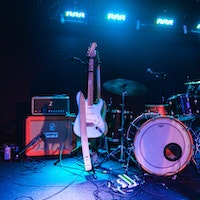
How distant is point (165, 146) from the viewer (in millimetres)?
3699

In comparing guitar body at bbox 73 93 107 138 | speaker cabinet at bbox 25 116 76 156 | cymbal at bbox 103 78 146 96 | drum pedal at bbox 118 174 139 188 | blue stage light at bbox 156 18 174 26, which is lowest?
drum pedal at bbox 118 174 139 188

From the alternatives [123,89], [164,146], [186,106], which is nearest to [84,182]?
[164,146]

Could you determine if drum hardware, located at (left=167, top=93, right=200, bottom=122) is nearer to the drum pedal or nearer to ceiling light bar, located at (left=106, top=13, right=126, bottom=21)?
the drum pedal

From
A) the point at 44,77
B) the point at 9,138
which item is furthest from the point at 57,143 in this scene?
the point at 44,77

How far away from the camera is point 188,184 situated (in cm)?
342

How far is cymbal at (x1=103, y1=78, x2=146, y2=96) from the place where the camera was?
4.08 metres

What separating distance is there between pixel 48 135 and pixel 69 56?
6.52ft

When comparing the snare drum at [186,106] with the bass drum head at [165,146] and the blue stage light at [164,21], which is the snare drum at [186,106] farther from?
the blue stage light at [164,21]

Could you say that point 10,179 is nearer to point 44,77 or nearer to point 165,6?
point 44,77

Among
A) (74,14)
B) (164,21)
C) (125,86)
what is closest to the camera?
(125,86)

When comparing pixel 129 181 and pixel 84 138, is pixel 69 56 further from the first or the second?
pixel 129 181

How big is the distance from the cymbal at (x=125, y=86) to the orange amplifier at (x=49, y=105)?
1.11m

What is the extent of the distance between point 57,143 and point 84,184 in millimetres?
1693

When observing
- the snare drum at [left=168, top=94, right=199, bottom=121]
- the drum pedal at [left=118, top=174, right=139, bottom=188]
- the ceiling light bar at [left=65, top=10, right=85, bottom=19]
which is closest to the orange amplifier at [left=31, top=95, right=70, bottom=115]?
the ceiling light bar at [left=65, top=10, right=85, bottom=19]
